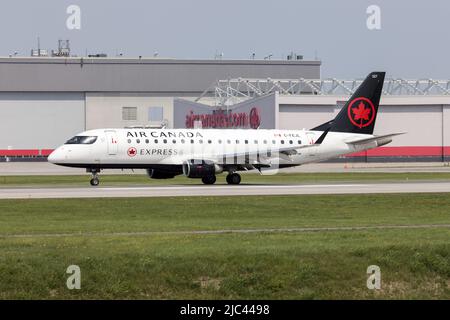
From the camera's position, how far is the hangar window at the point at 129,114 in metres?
148

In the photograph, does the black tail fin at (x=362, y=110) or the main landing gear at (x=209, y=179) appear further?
the black tail fin at (x=362, y=110)

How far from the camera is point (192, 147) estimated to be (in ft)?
195

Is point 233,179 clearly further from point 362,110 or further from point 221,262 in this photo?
point 221,262

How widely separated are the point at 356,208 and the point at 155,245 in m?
15.3

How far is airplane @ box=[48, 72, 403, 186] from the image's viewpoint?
57281 millimetres

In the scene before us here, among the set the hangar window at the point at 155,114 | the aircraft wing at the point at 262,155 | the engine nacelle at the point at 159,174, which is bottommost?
the engine nacelle at the point at 159,174

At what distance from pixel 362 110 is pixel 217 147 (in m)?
11.0

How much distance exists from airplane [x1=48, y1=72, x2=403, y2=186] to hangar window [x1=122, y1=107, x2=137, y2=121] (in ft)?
282

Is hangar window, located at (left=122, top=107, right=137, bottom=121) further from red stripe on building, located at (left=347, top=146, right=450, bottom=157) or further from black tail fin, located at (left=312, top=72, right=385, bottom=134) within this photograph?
black tail fin, located at (left=312, top=72, right=385, bottom=134)

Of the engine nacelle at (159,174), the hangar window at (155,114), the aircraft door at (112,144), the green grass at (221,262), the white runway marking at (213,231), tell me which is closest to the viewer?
the green grass at (221,262)

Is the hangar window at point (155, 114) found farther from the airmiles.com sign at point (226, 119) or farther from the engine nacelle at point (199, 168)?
the engine nacelle at point (199, 168)

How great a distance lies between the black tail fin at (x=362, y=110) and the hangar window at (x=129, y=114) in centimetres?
8602

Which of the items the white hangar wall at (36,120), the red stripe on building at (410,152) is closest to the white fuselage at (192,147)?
the red stripe on building at (410,152)

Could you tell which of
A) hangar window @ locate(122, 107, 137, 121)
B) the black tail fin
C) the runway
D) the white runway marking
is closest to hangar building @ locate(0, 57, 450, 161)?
hangar window @ locate(122, 107, 137, 121)
